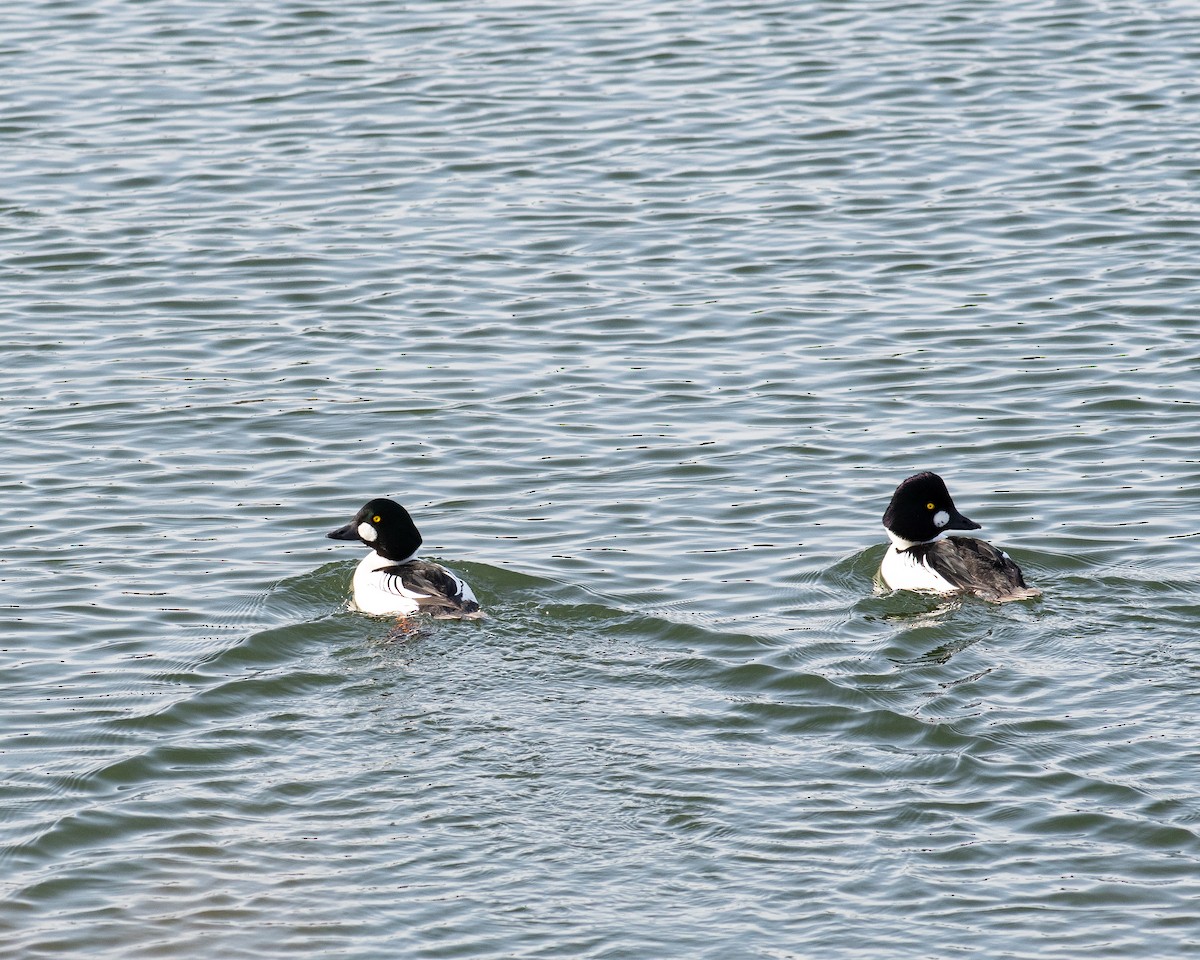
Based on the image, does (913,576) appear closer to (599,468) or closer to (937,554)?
(937,554)

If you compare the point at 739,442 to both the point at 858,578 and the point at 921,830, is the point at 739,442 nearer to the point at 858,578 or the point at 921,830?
the point at 858,578

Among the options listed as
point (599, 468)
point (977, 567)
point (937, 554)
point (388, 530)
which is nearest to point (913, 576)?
point (937, 554)

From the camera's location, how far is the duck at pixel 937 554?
43.2 ft

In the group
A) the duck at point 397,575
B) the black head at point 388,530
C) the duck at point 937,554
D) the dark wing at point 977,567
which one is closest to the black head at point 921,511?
the duck at point 937,554

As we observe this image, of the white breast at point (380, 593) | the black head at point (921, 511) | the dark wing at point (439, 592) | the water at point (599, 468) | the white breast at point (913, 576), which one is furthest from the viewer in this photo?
the black head at point (921, 511)

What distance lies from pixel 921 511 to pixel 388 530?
370 centimetres

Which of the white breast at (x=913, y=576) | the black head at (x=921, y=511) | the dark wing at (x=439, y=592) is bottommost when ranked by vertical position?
the white breast at (x=913, y=576)

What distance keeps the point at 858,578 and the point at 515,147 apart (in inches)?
443

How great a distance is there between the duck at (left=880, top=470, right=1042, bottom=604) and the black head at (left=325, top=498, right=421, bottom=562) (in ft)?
10.9

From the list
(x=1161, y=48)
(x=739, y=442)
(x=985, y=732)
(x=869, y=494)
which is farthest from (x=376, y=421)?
(x=1161, y=48)

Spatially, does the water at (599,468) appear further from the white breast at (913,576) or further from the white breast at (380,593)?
the white breast at (913,576)

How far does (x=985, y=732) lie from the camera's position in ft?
36.1

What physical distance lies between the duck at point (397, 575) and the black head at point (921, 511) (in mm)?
2989

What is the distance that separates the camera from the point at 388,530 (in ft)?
44.8
